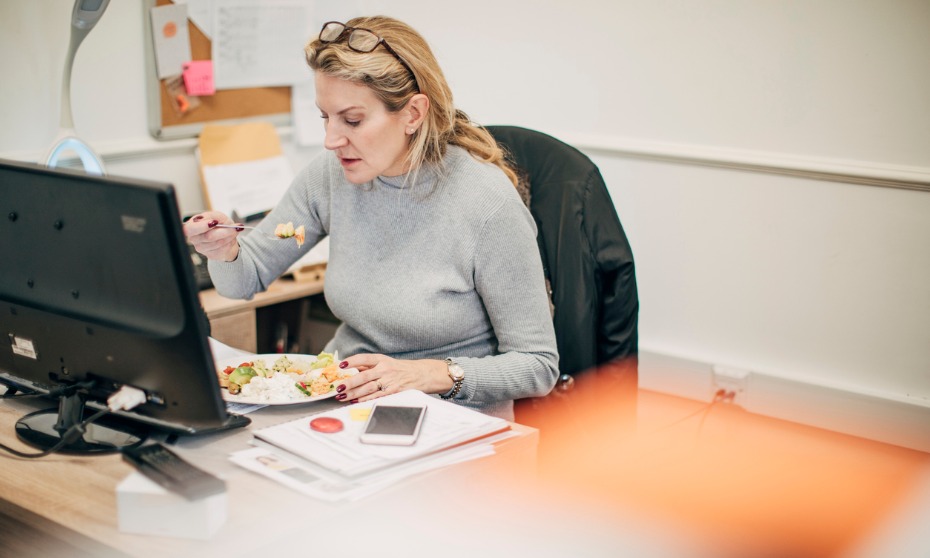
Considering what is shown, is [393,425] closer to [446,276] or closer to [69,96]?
[446,276]

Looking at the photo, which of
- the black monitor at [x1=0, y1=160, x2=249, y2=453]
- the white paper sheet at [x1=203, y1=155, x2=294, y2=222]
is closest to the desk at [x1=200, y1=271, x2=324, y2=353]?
the white paper sheet at [x1=203, y1=155, x2=294, y2=222]

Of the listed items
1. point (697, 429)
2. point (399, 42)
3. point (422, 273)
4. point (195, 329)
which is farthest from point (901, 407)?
point (195, 329)

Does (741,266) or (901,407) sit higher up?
(741,266)

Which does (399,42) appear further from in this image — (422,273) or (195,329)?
(195,329)

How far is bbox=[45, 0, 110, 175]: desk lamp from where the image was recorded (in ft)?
6.98

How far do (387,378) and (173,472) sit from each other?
1.58 ft

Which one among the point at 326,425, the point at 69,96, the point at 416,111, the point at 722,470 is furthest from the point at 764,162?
the point at 69,96

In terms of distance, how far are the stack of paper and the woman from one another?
271mm

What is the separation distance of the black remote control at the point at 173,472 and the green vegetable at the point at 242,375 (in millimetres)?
313

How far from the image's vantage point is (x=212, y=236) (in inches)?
64.2

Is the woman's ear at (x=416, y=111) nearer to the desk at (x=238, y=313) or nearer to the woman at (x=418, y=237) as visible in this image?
the woman at (x=418, y=237)

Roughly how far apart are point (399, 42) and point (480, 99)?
4.74 feet

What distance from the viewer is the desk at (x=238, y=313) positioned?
2260 mm

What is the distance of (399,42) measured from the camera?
5.49 ft
